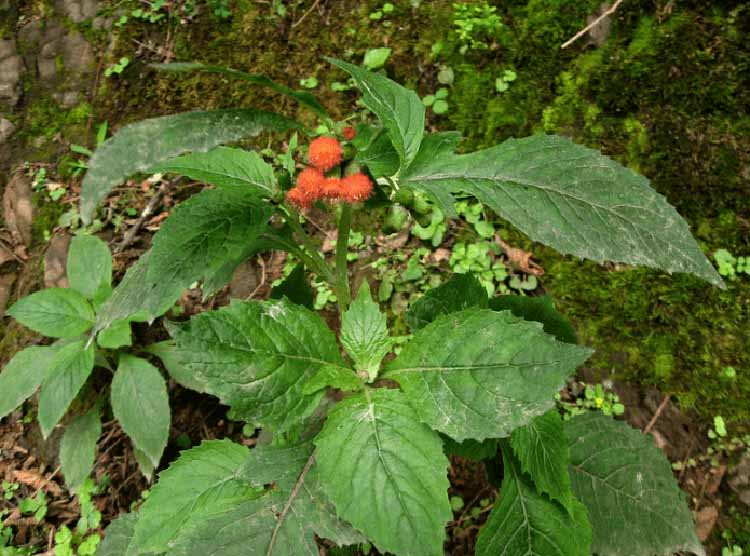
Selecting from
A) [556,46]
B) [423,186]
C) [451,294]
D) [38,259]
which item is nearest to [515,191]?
[423,186]

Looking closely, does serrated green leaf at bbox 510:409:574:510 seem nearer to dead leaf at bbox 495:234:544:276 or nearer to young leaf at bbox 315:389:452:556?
young leaf at bbox 315:389:452:556

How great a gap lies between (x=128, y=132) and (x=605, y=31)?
240cm

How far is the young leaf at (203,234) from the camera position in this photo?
41.1 inches

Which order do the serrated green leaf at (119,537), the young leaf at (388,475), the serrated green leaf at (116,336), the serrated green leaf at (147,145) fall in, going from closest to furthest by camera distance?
the serrated green leaf at (147,145), the young leaf at (388,475), the serrated green leaf at (119,537), the serrated green leaf at (116,336)

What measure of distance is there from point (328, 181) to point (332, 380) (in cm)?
41

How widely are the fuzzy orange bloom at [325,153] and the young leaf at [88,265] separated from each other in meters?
1.62

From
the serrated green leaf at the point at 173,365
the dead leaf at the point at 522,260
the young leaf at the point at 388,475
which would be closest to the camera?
the young leaf at the point at 388,475

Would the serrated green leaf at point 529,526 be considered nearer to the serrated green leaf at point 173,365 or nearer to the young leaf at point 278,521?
the young leaf at point 278,521

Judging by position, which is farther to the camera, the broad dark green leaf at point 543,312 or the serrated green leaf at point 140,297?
the broad dark green leaf at point 543,312

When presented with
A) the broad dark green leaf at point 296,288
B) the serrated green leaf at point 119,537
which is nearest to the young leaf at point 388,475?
the broad dark green leaf at point 296,288

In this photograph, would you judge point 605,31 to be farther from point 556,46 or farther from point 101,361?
point 101,361

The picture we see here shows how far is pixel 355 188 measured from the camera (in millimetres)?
1074

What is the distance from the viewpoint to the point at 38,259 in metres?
2.80

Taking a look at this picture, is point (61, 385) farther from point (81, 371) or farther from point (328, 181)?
point (328, 181)
